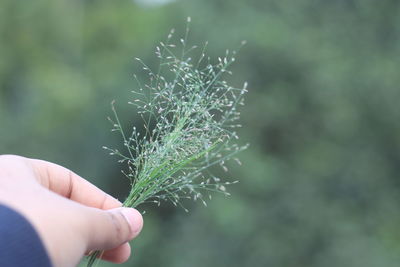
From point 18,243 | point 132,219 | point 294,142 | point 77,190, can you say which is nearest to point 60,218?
point 18,243

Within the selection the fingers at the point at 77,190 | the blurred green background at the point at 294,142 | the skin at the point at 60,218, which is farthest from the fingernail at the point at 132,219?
the blurred green background at the point at 294,142

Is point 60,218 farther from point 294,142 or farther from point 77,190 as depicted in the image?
point 294,142

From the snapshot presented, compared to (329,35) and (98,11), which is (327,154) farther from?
(98,11)

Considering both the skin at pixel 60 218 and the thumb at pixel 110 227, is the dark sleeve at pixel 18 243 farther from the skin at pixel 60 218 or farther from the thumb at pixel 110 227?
the thumb at pixel 110 227

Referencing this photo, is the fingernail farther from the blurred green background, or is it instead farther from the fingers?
the blurred green background

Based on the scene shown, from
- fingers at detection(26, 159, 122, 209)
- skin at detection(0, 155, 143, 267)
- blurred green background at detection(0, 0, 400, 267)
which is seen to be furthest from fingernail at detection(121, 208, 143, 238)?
blurred green background at detection(0, 0, 400, 267)
